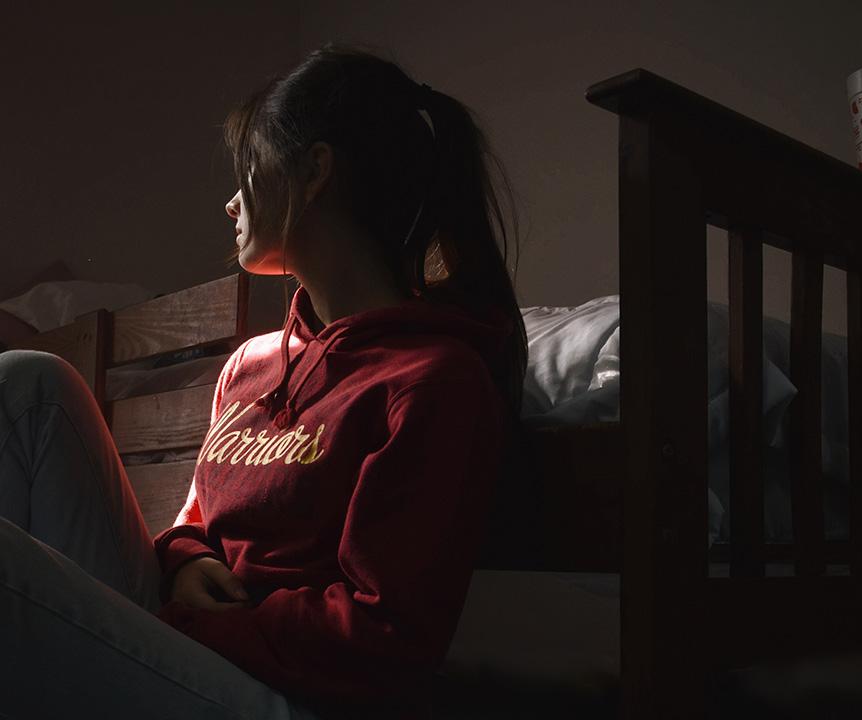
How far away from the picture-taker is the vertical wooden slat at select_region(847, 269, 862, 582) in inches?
38.4

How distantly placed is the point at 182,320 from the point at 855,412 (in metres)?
1.07

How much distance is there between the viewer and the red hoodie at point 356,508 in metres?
0.73

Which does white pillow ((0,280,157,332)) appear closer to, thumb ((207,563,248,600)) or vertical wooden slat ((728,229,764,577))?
thumb ((207,563,248,600))

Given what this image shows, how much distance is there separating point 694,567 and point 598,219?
162 centimetres

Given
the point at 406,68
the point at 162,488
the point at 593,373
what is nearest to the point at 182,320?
the point at 162,488

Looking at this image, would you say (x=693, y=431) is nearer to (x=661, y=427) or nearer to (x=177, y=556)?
(x=661, y=427)

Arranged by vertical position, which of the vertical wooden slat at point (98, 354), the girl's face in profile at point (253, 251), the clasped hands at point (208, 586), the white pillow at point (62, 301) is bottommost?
the white pillow at point (62, 301)

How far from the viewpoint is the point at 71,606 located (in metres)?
0.66

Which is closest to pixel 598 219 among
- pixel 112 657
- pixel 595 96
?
pixel 595 96

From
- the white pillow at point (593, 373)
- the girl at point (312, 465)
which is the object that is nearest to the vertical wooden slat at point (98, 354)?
the girl at point (312, 465)

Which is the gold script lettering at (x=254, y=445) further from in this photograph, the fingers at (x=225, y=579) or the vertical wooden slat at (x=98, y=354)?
the vertical wooden slat at (x=98, y=354)

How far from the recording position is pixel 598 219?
90.0 inches

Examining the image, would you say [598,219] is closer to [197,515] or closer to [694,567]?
[197,515]

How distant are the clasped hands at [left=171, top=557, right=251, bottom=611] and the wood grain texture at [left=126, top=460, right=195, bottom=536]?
781 millimetres
